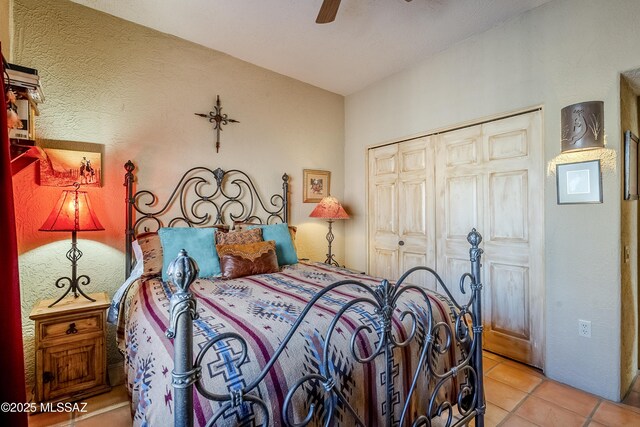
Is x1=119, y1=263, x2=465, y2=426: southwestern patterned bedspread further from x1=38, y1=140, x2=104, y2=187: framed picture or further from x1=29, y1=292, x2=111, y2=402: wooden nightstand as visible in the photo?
x1=38, y1=140, x2=104, y2=187: framed picture

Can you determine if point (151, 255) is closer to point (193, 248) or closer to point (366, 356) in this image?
point (193, 248)

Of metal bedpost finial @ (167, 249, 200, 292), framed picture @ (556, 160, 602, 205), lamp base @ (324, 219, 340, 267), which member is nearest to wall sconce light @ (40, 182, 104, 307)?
metal bedpost finial @ (167, 249, 200, 292)

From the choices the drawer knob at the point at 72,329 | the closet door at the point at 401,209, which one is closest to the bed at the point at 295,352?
the drawer knob at the point at 72,329

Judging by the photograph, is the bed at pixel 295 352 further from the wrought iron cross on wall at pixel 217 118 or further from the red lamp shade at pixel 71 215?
the wrought iron cross on wall at pixel 217 118

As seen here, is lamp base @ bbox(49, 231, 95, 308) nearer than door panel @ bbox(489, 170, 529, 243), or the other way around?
lamp base @ bbox(49, 231, 95, 308)

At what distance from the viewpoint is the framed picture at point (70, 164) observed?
2172 millimetres

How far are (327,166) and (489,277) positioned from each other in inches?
86.9

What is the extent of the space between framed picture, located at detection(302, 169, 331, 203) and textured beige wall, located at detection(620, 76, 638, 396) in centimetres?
268

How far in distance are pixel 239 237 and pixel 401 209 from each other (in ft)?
5.98

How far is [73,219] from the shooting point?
2.06 m

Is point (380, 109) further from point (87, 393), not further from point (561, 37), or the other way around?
point (87, 393)

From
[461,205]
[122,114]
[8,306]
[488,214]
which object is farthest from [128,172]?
[488,214]

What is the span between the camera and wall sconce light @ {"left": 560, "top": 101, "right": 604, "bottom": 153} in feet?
6.55

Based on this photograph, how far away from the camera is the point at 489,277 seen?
104 inches
